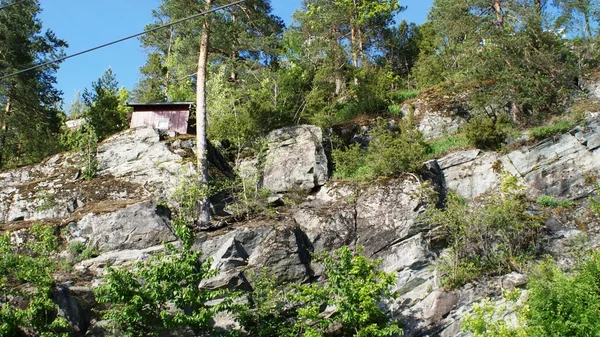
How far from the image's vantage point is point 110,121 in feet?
79.5

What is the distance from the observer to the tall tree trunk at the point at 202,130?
54.2 feet

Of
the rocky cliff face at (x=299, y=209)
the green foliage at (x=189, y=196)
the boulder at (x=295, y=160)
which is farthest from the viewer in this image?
the boulder at (x=295, y=160)

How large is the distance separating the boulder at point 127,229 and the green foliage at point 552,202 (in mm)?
10370

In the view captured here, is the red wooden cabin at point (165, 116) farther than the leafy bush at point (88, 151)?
Yes

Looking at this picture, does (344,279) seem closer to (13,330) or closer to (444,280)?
(444,280)

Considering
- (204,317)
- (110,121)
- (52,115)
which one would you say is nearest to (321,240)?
(204,317)

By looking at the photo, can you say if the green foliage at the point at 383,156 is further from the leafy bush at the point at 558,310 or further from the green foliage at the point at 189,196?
the leafy bush at the point at 558,310

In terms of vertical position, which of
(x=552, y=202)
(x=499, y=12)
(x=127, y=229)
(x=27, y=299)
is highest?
(x=499, y=12)

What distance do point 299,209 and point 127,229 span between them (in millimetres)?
4936

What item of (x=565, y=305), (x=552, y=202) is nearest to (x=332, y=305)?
(x=565, y=305)

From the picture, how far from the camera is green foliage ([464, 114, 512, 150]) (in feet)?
59.0

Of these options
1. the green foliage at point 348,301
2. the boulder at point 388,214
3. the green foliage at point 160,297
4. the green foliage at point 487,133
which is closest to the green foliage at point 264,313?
the green foliage at point 348,301

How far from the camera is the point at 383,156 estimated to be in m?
16.8

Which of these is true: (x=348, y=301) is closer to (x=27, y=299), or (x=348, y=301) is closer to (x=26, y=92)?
(x=27, y=299)
